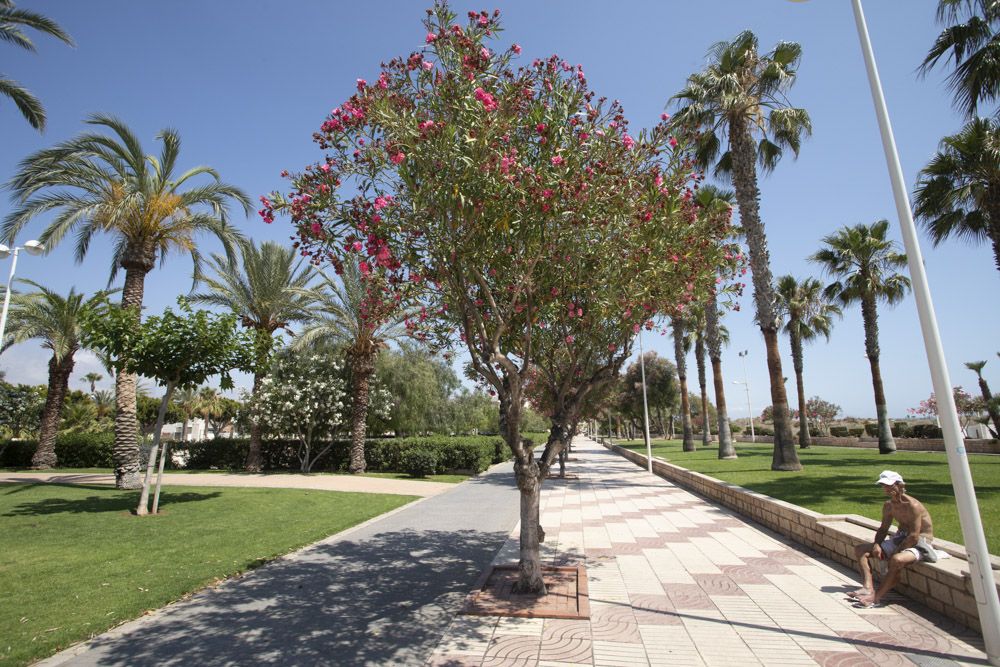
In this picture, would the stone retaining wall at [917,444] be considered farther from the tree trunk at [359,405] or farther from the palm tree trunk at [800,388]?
the tree trunk at [359,405]

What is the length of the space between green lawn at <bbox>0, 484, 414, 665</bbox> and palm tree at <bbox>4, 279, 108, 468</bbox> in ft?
32.6

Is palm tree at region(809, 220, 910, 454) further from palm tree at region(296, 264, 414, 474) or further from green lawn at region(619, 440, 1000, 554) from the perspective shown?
palm tree at region(296, 264, 414, 474)

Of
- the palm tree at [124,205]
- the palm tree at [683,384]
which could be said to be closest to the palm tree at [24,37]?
the palm tree at [124,205]

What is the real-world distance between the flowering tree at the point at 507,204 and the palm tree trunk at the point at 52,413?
24308 millimetres

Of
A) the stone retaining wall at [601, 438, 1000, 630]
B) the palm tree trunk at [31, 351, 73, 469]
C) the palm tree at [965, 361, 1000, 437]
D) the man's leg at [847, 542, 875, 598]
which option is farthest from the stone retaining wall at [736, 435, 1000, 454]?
the palm tree trunk at [31, 351, 73, 469]

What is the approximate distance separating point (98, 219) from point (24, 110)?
294cm

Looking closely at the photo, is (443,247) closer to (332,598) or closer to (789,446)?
(332,598)

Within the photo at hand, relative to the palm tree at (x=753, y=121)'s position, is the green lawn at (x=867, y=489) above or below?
below

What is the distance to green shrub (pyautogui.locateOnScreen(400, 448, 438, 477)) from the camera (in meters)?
20.3

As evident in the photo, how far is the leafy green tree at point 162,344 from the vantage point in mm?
10633

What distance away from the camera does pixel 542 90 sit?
515cm

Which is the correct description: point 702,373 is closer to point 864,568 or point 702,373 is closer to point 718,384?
point 718,384

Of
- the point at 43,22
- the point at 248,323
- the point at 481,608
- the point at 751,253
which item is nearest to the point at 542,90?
the point at 481,608

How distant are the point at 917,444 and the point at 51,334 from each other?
42.4 meters
